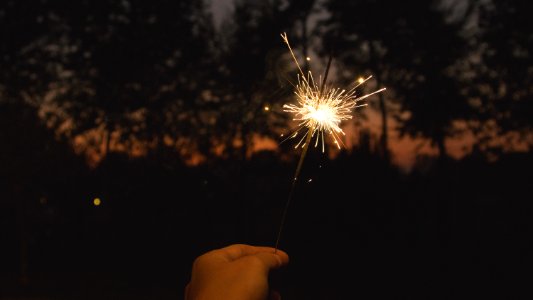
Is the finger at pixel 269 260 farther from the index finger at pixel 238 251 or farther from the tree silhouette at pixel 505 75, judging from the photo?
the tree silhouette at pixel 505 75

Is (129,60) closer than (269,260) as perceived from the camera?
No

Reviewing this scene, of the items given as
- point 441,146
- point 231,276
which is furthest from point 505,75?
point 231,276

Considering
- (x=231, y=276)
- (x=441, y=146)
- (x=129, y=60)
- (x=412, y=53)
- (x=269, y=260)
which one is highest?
(x=412, y=53)

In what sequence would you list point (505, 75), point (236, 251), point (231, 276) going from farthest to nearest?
point (505, 75), point (236, 251), point (231, 276)

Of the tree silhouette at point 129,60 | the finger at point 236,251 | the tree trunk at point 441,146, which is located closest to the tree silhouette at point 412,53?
the tree trunk at point 441,146

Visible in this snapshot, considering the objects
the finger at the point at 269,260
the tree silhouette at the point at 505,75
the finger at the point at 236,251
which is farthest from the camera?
the tree silhouette at the point at 505,75

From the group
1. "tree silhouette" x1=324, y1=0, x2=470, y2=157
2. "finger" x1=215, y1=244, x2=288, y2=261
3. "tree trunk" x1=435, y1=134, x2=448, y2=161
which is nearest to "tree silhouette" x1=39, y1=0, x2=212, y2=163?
"tree silhouette" x1=324, y1=0, x2=470, y2=157

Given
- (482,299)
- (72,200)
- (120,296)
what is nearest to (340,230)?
(482,299)

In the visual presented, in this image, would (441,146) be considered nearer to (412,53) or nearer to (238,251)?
(412,53)

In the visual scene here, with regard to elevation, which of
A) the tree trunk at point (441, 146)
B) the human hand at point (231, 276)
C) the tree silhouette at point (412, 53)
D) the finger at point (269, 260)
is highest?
the tree silhouette at point (412, 53)

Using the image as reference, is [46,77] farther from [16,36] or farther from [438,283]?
[438,283]
